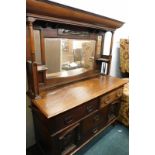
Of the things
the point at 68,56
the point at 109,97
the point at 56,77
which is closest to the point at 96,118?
the point at 109,97

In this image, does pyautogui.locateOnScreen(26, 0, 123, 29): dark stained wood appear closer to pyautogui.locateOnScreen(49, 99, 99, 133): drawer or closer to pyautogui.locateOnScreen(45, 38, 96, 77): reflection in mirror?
pyautogui.locateOnScreen(45, 38, 96, 77): reflection in mirror

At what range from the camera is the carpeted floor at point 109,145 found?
1.55m

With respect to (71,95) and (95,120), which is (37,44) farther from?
(95,120)

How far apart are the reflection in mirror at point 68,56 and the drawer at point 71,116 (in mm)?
434

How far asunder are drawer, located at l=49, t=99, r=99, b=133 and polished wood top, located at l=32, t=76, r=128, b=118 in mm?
85

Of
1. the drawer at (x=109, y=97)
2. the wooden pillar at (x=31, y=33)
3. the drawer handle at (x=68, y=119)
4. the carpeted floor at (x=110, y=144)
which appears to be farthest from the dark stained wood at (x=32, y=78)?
the carpeted floor at (x=110, y=144)

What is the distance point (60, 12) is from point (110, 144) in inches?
64.3

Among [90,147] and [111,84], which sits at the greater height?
[111,84]

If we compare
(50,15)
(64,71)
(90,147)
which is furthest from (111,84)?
(50,15)

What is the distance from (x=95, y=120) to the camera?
4.83 feet
